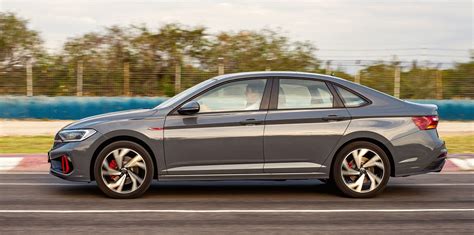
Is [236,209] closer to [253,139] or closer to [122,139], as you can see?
[253,139]

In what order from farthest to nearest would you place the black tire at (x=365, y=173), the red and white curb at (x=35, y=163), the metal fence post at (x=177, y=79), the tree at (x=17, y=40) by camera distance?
the tree at (x=17, y=40) < the metal fence post at (x=177, y=79) < the red and white curb at (x=35, y=163) < the black tire at (x=365, y=173)

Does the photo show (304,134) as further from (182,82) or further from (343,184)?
(182,82)

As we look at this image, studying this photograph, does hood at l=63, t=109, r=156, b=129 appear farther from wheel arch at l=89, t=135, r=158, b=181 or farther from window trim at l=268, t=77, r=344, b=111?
window trim at l=268, t=77, r=344, b=111

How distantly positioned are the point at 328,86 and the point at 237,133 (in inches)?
52.4

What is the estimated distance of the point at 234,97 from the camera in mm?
9648

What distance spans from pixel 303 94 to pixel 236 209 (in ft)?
5.87

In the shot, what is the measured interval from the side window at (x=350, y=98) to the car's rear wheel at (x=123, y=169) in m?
2.49

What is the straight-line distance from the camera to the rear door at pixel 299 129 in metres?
9.48

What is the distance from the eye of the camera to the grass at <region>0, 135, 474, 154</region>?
51.3 ft

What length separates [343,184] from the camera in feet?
31.4

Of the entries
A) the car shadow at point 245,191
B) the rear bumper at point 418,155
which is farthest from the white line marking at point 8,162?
the rear bumper at point 418,155

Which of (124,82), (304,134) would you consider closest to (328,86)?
(304,134)

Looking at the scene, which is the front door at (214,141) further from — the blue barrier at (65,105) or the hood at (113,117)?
the blue barrier at (65,105)

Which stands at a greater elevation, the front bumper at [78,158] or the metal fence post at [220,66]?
the metal fence post at [220,66]
